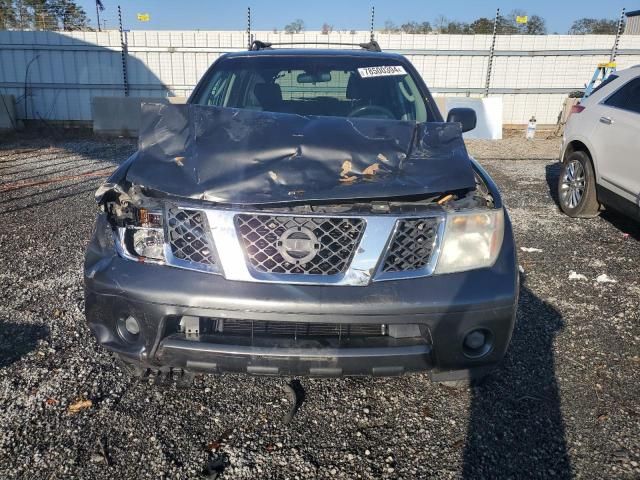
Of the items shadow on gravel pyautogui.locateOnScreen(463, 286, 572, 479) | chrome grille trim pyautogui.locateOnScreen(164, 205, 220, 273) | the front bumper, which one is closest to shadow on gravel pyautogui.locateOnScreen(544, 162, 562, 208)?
shadow on gravel pyautogui.locateOnScreen(463, 286, 572, 479)

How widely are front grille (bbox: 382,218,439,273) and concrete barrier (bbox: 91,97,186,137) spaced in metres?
10.8

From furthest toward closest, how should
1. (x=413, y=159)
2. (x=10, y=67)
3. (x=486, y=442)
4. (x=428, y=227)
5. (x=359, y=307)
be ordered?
(x=10, y=67), (x=413, y=159), (x=486, y=442), (x=428, y=227), (x=359, y=307)

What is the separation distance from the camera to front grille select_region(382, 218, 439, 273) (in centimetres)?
215

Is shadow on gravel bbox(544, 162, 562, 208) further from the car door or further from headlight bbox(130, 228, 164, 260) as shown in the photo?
headlight bbox(130, 228, 164, 260)

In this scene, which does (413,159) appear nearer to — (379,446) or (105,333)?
(379,446)

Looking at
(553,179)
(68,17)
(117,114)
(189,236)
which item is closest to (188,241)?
(189,236)

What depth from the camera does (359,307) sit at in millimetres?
2043

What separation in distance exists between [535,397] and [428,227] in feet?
3.90

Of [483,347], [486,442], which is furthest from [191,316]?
[486,442]

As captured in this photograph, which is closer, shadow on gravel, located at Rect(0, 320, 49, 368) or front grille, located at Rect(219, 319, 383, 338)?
front grille, located at Rect(219, 319, 383, 338)

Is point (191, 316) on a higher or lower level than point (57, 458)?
higher

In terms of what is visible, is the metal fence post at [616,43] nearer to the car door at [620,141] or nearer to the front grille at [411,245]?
the car door at [620,141]

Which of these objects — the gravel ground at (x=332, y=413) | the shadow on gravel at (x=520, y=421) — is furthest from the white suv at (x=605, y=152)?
the shadow on gravel at (x=520, y=421)

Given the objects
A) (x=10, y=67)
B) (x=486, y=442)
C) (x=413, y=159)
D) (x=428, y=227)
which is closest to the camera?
(x=428, y=227)
